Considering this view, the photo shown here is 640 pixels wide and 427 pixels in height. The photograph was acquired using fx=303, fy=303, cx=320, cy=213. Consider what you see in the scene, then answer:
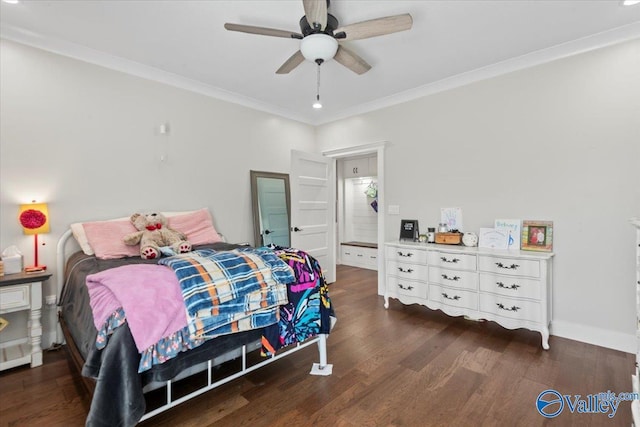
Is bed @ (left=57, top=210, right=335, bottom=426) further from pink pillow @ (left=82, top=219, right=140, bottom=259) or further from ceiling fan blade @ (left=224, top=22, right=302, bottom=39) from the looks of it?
ceiling fan blade @ (left=224, top=22, right=302, bottom=39)

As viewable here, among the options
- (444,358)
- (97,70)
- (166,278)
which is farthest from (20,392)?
(444,358)

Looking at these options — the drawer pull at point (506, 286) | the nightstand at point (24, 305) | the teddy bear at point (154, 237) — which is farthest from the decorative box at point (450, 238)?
the nightstand at point (24, 305)

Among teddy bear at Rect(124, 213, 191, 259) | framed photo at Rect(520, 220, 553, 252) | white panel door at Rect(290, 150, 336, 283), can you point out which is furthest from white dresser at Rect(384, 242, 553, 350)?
teddy bear at Rect(124, 213, 191, 259)

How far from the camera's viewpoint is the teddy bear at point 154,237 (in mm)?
2674

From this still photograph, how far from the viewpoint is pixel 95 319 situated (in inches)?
60.4

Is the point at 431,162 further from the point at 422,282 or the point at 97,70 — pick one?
the point at 97,70

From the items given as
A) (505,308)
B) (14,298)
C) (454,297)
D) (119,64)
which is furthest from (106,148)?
(505,308)

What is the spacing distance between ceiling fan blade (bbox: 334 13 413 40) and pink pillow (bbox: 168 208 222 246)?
241 centimetres

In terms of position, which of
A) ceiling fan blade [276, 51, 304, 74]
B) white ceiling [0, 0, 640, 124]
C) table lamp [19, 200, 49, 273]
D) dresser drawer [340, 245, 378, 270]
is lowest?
dresser drawer [340, 245, 378, 270]

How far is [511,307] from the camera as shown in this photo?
2.84 meters

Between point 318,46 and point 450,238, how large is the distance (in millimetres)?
2480

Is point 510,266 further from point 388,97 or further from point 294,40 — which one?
point 294,40

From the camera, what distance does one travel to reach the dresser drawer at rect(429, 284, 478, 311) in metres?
3.10

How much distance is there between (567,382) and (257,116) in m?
4.38
